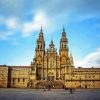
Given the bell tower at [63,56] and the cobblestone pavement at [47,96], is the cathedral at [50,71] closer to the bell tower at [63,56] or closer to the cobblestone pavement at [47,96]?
the bell tower at [63,56]

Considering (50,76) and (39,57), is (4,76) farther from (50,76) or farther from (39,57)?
(50,76)

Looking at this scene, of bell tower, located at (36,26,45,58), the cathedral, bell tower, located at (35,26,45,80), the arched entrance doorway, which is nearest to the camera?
the cathedral

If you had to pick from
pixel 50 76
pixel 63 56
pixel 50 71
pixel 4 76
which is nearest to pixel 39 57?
pixel 50 71

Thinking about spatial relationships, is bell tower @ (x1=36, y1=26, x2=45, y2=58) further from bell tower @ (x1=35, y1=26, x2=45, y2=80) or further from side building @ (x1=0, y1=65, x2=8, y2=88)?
side building @ (x1=0, y1=65, x2=8, y2=88)

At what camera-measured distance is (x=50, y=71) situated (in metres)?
111

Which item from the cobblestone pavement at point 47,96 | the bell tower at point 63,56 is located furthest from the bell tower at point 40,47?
the cobblestone pavement at point 47,96

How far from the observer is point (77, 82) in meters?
106

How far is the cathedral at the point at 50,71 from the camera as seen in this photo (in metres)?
106

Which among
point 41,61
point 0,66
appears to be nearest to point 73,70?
point 41,61

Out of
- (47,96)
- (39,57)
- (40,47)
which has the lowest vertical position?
(47,96)

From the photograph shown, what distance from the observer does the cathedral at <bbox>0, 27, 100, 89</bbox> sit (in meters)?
106

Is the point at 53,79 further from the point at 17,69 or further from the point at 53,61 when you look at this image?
the point at 17,69

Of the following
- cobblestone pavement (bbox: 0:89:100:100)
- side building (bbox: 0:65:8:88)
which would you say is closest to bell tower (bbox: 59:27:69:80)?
side building (bbox: 0:65:8:88)

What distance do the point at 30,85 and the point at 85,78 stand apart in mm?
23435
